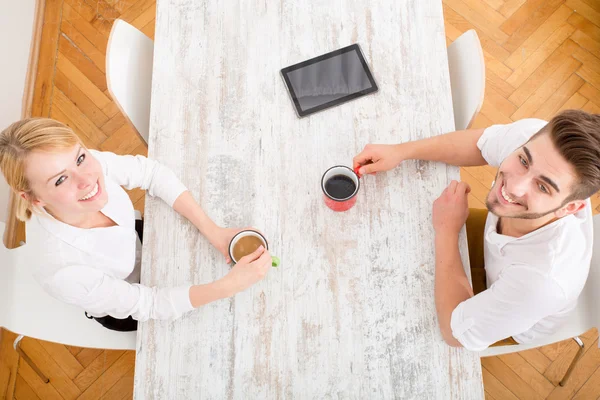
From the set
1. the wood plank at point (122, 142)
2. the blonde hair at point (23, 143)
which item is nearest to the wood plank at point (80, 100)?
the wood plank at point (122, 142)

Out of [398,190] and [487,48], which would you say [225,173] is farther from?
[487,48]

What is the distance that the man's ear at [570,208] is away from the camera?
1.08 m

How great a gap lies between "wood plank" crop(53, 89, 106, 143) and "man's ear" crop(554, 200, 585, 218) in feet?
6.85

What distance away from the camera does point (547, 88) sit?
7.86 ft

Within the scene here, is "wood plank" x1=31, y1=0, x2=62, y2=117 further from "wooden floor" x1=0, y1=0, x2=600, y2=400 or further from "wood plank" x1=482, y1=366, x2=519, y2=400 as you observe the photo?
"wood plank" x1=482, y1=366, x2=519, y2=400

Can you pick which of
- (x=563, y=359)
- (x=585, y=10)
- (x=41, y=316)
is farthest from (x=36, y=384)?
(x=585, y=10)

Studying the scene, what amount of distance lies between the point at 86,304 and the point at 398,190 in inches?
34.5

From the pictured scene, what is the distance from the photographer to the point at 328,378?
3.65ft

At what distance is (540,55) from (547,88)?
20cm

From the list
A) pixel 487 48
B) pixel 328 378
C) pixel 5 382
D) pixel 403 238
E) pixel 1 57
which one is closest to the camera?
pixel 328 378

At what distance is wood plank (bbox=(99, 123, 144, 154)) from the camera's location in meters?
2.32

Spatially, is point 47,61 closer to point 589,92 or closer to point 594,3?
point 589,92

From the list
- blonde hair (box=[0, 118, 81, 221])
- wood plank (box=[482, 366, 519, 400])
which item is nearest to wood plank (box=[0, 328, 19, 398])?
blonde hair (box=[0, 118, 81, 221])

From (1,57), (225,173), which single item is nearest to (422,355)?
(225,173)
